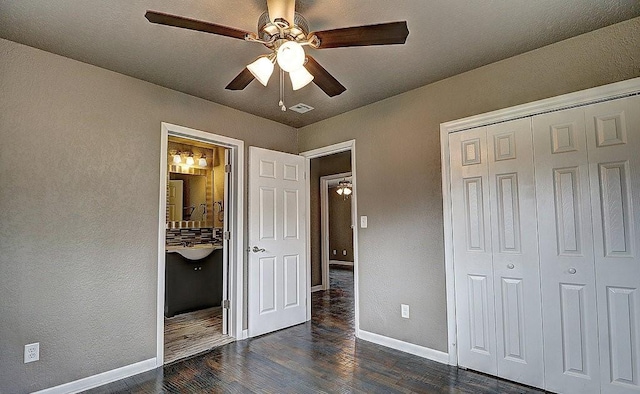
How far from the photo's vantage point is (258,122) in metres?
3.95

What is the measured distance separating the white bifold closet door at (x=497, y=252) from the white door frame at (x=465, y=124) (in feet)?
0.14

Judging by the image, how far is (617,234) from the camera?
2.18 metres

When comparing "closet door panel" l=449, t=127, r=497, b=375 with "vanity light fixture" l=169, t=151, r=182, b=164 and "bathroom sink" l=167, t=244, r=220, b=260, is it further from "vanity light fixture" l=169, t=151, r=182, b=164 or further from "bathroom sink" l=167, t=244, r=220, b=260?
"vanity light fixture" l=169, t=151, r=182, b=164

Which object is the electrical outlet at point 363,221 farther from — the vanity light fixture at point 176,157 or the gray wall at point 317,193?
the vanity light fixture at point 176,157

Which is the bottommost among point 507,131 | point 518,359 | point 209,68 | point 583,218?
point 518,359

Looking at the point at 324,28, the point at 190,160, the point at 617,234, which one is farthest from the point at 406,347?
the point at 190,160

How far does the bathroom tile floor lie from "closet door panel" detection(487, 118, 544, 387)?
2.58 m

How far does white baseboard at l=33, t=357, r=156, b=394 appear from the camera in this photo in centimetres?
243

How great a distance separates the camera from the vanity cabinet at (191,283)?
14.3 ft

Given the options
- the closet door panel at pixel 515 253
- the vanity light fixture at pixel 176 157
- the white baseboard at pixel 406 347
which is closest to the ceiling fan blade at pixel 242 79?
the closet door panel at pixel 515 253

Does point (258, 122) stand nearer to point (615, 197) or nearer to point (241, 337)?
point (241, 337)

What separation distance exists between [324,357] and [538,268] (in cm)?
191

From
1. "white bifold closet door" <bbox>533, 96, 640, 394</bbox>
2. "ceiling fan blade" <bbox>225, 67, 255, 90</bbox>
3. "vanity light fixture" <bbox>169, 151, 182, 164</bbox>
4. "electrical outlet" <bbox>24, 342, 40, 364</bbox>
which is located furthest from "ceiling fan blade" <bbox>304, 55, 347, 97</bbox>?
"vanity light fixture" <bbox>169, 151, 182, 164</bbox>

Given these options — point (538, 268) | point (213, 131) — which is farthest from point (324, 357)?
point (213, 131)
